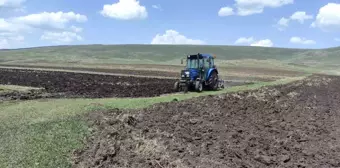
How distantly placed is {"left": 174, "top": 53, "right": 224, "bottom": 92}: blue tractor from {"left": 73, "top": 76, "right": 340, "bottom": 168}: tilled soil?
24.7 feet

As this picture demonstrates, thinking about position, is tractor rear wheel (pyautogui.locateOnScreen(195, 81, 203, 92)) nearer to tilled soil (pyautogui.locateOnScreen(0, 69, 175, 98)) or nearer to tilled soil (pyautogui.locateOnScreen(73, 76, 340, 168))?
tilled soil (pyautogui.locateOnScreen(0, 69, 175, 98))

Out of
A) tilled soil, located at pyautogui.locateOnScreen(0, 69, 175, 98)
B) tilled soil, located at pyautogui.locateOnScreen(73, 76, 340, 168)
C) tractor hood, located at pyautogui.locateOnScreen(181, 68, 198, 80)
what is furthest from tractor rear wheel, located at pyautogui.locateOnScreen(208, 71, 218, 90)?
tilled soil, located at pyautogui.locateOnScreen(73, 76, 340, 168)

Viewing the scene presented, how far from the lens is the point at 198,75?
28953 millimetres

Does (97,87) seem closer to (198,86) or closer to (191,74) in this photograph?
(191,74)

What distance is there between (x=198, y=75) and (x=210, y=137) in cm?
1506

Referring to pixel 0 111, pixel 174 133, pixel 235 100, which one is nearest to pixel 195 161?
pixel 174 133

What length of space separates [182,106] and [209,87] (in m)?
11.0

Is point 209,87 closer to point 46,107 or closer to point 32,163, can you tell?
point 46,107

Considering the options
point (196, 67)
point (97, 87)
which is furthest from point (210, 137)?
point (97, 87)

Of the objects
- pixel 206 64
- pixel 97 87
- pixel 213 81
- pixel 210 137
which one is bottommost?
pixel 210 137

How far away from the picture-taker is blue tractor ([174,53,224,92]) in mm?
28562

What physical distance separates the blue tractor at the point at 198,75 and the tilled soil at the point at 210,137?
297 inches

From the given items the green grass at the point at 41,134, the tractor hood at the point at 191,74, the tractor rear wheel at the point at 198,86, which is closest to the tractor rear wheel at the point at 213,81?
the tractor hood at the point at 191,74

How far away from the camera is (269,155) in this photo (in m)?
12.8
